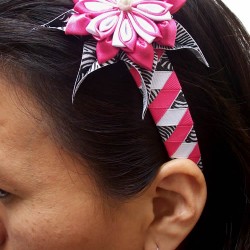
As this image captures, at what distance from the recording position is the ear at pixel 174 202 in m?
0.82

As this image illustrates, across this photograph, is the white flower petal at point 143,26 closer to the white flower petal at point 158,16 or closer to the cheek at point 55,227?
the white flower petal at point 158,16

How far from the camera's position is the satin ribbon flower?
0.76 metres

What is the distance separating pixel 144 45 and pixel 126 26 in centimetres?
4

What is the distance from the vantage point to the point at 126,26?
0.77 m

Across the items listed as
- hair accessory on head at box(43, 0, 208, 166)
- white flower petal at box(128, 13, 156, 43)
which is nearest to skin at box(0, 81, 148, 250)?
hair accessory on head at box(43, 0, 208, 166)

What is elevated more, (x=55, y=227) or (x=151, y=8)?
(x=151, y=8)

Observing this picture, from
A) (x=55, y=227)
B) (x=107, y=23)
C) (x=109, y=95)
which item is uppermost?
(x=107, y=23)

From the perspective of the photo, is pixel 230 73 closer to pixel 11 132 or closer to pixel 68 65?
pixel 68 65

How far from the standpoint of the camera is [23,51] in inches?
31.1

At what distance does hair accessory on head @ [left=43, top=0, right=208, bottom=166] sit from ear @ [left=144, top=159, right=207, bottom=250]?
41 millimetres

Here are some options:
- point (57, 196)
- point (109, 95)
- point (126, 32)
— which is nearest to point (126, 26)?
point (126, 32)

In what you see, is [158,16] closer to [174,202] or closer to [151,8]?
[151,8]

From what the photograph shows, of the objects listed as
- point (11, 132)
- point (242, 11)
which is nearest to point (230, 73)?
point (11, 132)

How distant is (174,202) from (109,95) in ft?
0.74
